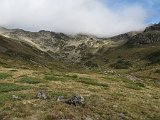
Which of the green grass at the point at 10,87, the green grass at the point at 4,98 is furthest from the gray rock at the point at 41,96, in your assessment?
the green grass at the point at 10,87

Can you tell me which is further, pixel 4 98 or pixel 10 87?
pixel 10 87

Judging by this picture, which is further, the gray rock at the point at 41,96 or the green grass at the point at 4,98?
the gray rock at the point at 41,96

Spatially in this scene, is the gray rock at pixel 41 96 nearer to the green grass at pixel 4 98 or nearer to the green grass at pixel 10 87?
the green grass at pixel 4 98

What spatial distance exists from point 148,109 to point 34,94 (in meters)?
10.6

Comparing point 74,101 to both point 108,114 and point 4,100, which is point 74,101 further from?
point 4,100

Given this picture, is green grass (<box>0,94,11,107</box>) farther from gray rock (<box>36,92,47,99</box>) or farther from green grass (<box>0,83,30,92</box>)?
green grass (<box>0,83,30,92</box>)

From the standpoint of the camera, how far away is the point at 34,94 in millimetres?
33312

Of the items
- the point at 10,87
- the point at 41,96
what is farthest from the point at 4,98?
the point at 10,87

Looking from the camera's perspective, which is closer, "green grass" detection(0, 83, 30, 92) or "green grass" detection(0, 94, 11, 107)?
"green grass" detection(0, 94, 11, 107)

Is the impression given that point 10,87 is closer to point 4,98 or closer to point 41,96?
point 4,98

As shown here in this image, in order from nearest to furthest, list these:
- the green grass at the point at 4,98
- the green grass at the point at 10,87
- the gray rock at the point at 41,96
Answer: the green grass at the point at 4,98, the gray rock at the point at 41,96, the green grass at the point at 10,87

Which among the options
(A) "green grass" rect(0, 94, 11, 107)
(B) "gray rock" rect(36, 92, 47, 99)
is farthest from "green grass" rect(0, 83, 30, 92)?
(B) "gray rock" rect(36, 92, 47, 99)

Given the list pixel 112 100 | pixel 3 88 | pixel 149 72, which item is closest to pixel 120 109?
pixel 112 100

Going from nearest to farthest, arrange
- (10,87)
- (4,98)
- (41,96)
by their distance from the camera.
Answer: (4,98), (41,96), (10,87)
